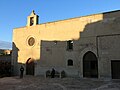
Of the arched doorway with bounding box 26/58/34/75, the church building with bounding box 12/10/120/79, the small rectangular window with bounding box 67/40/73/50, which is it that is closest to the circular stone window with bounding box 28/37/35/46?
the church building with bounding box 12/10/120/79

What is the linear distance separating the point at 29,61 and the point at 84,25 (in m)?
9.03

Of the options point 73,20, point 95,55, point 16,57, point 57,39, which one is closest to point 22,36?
point 16,57

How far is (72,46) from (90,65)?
10.1ft

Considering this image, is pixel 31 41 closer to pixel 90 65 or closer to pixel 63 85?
pixel 90 65

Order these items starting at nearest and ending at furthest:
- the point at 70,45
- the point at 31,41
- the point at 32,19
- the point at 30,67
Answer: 1. the point at 70,45
2. the point at 30,67
3. the point at 31,41
4. the point at 32,19

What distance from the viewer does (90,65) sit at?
17625 mm

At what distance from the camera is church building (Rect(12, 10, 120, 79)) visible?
16391mm

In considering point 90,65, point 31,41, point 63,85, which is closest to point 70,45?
point 90,65

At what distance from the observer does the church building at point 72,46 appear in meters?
16.4

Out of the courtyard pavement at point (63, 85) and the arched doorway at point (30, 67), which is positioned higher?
the arched doorway at point (30, 67)

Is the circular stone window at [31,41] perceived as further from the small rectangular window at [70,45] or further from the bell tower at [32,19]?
the small rectangular window at [70,45]

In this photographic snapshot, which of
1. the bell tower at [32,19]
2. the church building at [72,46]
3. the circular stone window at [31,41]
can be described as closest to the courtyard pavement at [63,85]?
the church building at [72,46]

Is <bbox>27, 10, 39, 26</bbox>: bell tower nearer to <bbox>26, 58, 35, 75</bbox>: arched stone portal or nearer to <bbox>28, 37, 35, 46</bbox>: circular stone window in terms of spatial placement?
<bbox>28, 37, 35, 46</bbox>: circular stone window

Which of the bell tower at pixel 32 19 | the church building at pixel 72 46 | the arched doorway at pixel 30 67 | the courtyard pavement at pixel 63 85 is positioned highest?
the bell tower at pixel 32 19
